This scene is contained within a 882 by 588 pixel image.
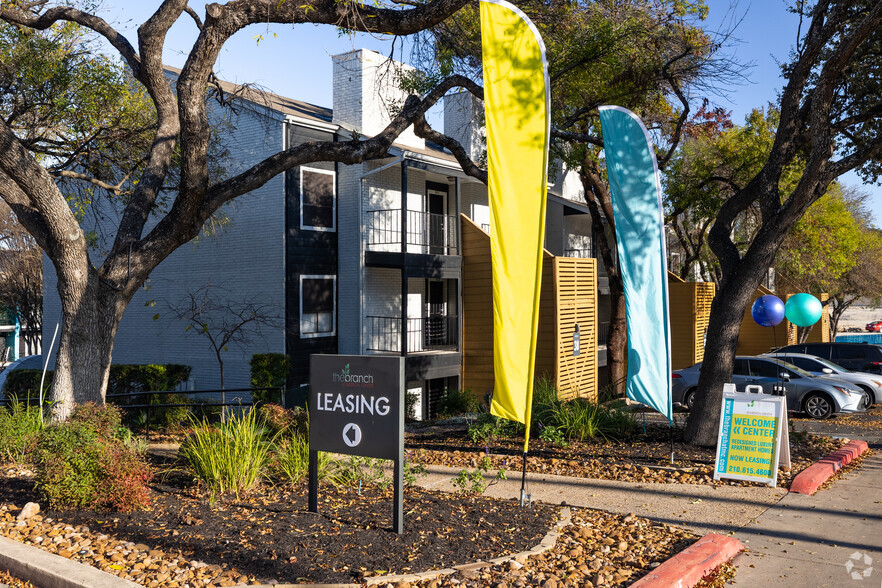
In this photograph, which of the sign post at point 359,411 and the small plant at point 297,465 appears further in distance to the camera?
the small plant at point 297,465

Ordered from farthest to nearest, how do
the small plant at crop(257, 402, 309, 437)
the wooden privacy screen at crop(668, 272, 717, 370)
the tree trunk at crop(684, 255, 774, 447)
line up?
the wooden privacy screen at crop(668, 272, 717, 370)
the tree trunk at crop(684, 255, 774, 447)
the small plant at crop(257, 402, 309, 437)

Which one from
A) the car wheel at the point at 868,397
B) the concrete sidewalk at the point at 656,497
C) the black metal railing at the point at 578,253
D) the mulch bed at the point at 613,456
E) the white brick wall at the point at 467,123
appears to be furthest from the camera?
the black metal railing at the point at 578,253

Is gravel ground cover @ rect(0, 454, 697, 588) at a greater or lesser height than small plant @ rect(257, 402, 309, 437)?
lesser

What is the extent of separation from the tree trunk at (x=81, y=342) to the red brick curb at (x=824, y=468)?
8.86 m

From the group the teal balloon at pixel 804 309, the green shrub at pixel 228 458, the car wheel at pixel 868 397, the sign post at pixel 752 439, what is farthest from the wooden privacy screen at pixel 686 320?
the green shrub at pixel 228 458

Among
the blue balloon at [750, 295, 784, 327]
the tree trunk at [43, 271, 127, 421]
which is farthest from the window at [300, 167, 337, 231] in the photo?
→ the blue balloon at [750, 295, 784, 327]

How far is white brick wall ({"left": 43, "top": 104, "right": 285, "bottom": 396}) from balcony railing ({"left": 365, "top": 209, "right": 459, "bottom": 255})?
2.65 m

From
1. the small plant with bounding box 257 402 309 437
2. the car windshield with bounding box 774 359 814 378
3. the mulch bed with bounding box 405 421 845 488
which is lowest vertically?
the mulch bed with bounding box 405 421 845 488

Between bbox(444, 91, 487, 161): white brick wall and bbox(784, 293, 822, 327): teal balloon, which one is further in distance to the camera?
bbox(444, 91, 487, 161): white brick wall

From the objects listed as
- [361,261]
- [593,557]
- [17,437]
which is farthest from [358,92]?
[593,557]

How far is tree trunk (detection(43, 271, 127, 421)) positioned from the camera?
30.5ft

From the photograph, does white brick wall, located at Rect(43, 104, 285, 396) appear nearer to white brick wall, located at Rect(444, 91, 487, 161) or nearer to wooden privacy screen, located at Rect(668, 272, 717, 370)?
white brick wall, located at Rect(444, 91, 487, 161)

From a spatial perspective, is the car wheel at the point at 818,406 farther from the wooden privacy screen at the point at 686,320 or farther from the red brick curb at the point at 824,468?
the wooden privacy screen at the point at 686,320

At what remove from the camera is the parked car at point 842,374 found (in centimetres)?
1798
